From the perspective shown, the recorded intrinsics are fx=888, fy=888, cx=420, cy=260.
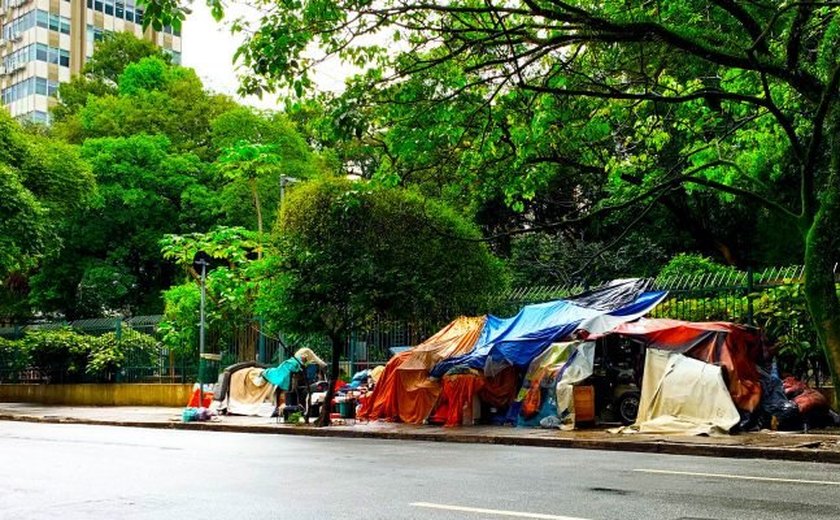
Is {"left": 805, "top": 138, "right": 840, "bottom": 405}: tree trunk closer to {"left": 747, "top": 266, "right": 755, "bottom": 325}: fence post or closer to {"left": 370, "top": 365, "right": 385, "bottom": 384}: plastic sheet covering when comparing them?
{"left": 747, "top": 266, "right": 755, "bottom": 325}: fence post

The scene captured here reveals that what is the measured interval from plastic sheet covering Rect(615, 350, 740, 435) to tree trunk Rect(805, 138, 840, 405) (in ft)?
8.74

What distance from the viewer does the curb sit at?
12.7 m

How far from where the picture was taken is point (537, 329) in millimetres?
18672

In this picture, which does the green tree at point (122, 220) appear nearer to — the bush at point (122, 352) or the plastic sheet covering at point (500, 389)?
the bush at point (122, 352)

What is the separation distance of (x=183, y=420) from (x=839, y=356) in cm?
1542

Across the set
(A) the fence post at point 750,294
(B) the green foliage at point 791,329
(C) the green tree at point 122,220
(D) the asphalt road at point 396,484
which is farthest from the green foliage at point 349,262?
(C) the green tree at point 122,220

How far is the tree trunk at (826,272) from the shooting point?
13.1 metres

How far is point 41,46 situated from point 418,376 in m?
68.0

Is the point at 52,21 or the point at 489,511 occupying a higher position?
the point at 52,21

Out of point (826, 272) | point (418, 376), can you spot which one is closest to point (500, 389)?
point (418, 376)

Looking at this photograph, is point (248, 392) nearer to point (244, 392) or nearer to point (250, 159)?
point (244, 392)

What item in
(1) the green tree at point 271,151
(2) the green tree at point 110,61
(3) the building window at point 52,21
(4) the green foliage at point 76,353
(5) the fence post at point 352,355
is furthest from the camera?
(3) the building window at point 52,21

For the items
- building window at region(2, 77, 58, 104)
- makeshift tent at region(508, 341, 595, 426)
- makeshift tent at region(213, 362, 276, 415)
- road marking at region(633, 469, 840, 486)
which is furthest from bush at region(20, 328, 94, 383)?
building window at region(2, 77, 58, 104)

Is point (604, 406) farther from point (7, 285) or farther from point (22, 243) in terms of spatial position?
point (7, 285)
